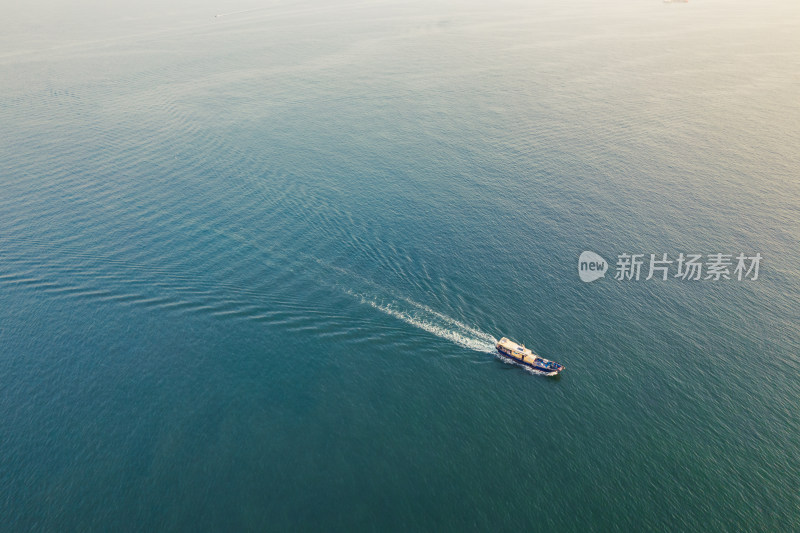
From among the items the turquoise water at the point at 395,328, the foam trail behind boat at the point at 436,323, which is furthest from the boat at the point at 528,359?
the foam trail behind boat at the point at 436,323

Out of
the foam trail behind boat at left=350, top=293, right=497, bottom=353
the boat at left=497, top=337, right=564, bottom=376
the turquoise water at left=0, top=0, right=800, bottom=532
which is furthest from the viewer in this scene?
the foam trail behind boat at left=350, top=293, right=497, bottom=353

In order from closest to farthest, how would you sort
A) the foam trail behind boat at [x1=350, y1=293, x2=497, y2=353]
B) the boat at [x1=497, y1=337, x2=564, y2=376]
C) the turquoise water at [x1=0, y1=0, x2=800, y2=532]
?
the turquoise water at [x1=0, y1=0, x2=800, y2=532], the boat at [x1=497, y1=337, x2=564, y2=376], the foam trail behind boat at [x1=350, y1=293, x2=497, y2=353]

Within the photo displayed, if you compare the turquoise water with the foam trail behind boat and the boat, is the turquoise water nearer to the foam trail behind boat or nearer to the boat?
the foam trail behind boat

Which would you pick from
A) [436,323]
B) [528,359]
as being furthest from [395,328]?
[528,359]

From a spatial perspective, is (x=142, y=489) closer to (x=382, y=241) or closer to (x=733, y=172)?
(x=382, y=241)

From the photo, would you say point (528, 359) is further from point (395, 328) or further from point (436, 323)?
point (395, 328)

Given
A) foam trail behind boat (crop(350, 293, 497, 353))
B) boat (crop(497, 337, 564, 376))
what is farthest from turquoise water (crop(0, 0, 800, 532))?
boat (crop(497, 337, 564, 376))
